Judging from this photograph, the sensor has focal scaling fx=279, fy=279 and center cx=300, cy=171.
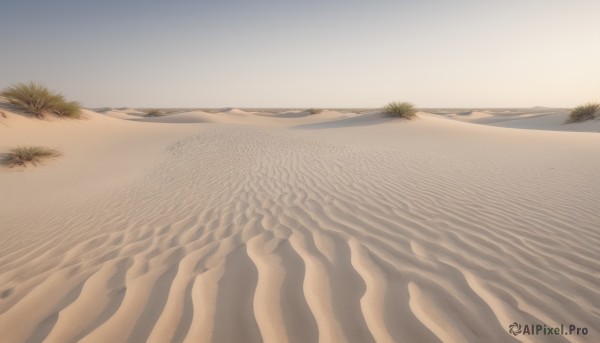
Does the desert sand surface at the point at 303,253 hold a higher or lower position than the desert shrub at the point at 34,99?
lower

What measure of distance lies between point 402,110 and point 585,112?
1296 centimetres

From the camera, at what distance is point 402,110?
15.6 metres

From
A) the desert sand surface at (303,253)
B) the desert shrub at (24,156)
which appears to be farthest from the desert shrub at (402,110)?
the desert shrub at (24,156)

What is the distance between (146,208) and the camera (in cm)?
409

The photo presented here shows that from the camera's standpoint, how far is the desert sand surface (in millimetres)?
1639

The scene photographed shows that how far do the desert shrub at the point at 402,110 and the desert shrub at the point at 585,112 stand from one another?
1188 cm

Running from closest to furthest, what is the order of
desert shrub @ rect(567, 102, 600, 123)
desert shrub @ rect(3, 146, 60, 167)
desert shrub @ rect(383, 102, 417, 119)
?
desert shrub @ rect(3, 146, 60, 167) → desert shrub @ rect(383, 102, 417, 119) → desert shrub @ rect(567, 102, 600, 123)

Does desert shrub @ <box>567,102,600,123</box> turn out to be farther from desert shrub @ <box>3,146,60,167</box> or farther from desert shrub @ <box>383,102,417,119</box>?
desert shrub @ <box>3,146,60,167</box>

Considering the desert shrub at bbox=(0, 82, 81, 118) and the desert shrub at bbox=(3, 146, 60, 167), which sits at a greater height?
the desert shrub at bbox=(0, 82, 81, 118)

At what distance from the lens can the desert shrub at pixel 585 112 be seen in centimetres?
1758

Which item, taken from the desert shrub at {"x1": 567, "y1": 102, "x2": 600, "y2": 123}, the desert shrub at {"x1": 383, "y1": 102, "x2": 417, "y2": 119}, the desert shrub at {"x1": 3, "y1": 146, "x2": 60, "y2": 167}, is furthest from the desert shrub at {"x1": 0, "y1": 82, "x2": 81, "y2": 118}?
the desert shrub at {"x1": 567, "y1": 102, "x2": 600, "y2": 123}

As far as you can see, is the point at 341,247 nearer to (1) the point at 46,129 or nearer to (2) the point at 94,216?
(2) the point at 94,216

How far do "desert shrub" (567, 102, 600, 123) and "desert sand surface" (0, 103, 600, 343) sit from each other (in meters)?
17.2

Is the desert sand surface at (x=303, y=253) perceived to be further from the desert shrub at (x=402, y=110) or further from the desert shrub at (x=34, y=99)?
the desert shrub at (x=402, y=110)
